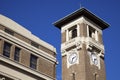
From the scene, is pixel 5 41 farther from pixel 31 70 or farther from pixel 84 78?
pixel 84 78

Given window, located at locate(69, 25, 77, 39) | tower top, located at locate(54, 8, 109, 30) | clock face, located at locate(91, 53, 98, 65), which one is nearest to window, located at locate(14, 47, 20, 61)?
clock face, located at locate(91, 53, 98, 65)

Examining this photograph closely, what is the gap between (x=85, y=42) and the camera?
55.0 meters

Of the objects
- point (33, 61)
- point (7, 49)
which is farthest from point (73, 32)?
point (7, 49)

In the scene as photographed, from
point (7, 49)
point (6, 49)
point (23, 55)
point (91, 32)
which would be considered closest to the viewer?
point (6, 49)

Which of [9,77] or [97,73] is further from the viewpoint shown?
[97,73]

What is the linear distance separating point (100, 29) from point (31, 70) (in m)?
29.0

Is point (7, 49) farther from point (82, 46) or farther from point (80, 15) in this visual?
point (80, 15)

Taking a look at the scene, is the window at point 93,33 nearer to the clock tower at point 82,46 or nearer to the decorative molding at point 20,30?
the clock tower at point 82,46

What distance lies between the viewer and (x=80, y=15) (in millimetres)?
57688

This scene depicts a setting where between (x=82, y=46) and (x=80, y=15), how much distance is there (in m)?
6.35

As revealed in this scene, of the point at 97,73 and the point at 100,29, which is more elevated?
the point at 100,29

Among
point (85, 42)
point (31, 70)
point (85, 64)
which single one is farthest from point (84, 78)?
point (31, 70)

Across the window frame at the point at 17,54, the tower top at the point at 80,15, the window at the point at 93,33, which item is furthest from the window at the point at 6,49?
the window at the point at 93,33

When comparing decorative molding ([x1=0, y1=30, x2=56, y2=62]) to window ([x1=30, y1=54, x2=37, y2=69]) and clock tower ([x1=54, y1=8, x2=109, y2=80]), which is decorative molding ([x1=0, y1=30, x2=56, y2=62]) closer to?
window ([x1=30, y1=54, x2=37, y2=69])
